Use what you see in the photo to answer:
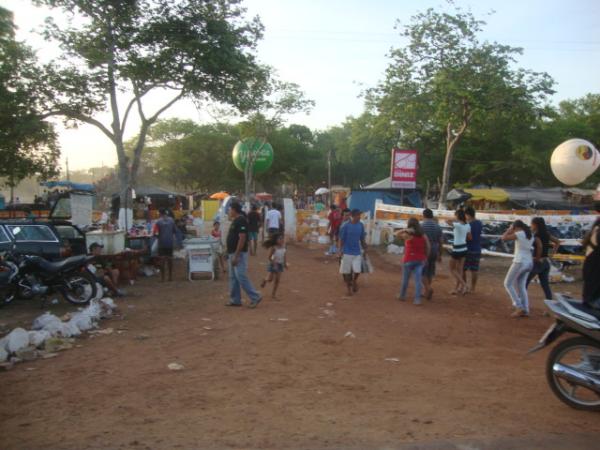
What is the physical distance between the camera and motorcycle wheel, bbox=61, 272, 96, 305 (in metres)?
9.48

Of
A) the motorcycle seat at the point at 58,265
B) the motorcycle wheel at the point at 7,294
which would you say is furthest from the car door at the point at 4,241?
the motorcycle seat at the point at 58,265

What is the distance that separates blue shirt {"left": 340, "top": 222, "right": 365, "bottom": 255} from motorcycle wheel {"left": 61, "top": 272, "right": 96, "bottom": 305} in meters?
4.62

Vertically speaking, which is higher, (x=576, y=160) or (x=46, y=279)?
(x=576, y=160)

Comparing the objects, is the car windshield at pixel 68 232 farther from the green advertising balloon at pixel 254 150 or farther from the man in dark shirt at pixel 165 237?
the green advertising balloon at pixel 254 150

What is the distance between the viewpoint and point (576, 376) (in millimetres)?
4660

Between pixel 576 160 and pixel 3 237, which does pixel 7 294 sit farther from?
pixel 576 160

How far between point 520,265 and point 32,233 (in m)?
9.21

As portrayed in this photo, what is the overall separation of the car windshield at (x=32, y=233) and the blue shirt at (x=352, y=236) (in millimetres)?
5866

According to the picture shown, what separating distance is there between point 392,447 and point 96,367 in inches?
139

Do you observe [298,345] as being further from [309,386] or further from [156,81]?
[156,81]

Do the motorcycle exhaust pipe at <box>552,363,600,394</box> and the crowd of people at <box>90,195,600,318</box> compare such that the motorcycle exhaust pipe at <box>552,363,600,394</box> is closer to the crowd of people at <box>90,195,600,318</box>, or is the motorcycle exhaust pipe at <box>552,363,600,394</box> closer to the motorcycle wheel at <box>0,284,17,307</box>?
the crowd of people at <box>90,195,600,318</box>

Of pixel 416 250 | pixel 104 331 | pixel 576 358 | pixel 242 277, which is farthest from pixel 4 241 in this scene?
pixel 576 358

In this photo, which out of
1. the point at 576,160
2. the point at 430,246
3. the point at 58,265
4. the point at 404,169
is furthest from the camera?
the point at 404,169

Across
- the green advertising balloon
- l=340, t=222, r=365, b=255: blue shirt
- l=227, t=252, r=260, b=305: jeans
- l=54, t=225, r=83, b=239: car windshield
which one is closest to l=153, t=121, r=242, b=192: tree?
the green advertising balloon
